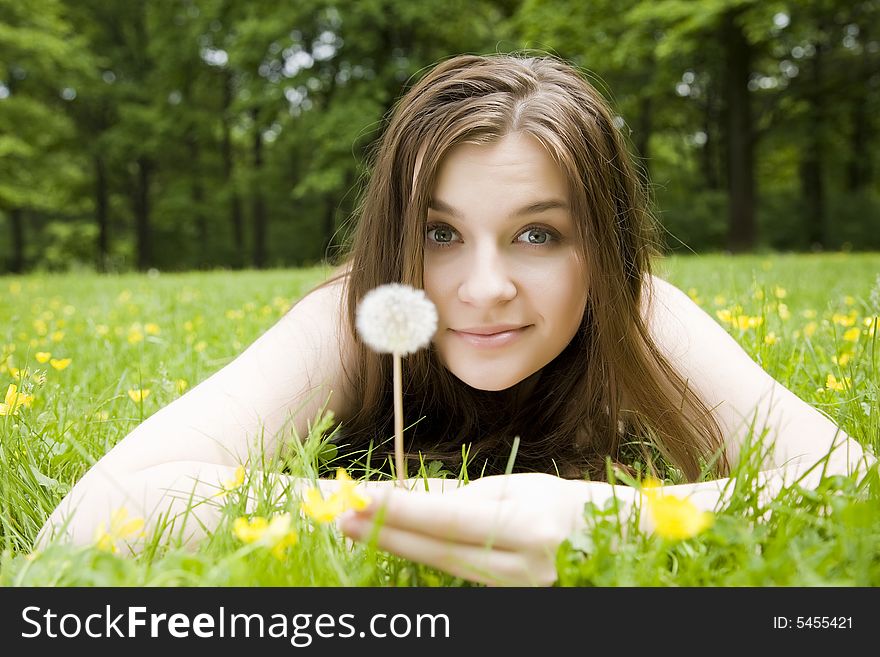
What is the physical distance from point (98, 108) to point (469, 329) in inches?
895

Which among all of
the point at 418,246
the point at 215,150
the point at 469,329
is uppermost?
the point at 215,150

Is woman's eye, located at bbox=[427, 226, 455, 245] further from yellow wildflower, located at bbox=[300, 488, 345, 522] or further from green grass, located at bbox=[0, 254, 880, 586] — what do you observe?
yellow wildflower, located at bbox=[300, 488, 345, 522]

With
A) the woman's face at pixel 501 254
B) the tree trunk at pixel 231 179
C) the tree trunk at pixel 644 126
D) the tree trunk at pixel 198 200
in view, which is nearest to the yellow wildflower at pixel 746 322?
the woman's face at pixel 501 254

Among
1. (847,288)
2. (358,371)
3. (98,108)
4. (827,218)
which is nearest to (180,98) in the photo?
(98,108)

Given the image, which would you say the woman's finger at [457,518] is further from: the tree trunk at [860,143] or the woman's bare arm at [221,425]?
the tree trunk at [860,143]

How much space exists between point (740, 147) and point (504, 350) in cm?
1394

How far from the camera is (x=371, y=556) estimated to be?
3.12ft

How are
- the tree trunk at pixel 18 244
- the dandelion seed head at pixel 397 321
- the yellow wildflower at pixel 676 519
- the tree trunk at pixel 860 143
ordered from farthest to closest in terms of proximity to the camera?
1. the tree trunk at pixel 18 244
2. the tree trunk at pixel 860 143
3. the dandelion seed head at pixel 397 321
4. the yellow wildflower at pixel 676 519

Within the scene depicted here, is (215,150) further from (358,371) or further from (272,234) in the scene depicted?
(358,371)

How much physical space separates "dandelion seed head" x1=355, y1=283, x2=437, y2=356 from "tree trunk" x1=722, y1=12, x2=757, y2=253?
13859 mm

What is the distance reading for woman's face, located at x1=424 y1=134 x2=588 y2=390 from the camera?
4.83 ft

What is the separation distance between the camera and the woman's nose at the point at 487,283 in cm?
139

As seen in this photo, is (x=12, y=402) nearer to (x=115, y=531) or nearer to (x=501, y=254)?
(x=115, y=531)

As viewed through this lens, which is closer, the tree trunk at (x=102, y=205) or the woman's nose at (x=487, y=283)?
the woman's nose at (x=487, y=283)
